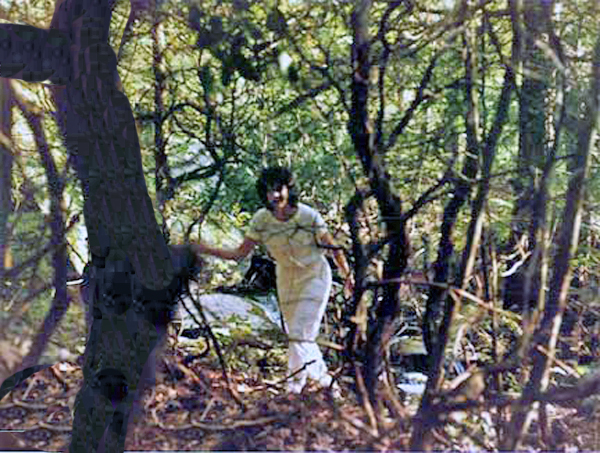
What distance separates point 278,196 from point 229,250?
15cm

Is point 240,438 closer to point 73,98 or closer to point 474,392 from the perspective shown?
point 474,392

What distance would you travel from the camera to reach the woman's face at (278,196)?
1699 mm

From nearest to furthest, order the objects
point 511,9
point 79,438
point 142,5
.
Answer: point 511,9
point 142,5
point 79,438

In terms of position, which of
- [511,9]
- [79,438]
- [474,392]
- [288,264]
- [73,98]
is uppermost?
[511,9]

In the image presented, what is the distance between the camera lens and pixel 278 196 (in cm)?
170

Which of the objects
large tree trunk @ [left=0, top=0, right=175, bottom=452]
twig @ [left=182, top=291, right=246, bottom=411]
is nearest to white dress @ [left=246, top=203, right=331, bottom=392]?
twig @ [left=182, top=291, right=246, bottom=411]

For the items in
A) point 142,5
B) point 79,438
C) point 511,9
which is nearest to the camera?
point 511,9

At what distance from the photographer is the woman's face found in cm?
170

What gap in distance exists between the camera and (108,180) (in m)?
1.80

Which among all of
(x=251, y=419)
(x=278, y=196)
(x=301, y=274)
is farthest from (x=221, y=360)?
(x=278, y=196)

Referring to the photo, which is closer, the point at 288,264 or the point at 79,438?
the point at 288,264

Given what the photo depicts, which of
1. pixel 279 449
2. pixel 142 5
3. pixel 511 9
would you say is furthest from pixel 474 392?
pixel 142 5

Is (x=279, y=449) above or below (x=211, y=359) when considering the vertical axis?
below

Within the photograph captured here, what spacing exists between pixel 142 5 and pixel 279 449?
0.95 m
